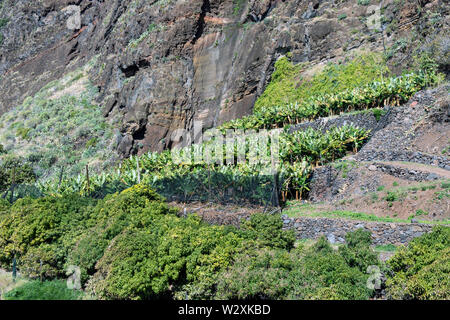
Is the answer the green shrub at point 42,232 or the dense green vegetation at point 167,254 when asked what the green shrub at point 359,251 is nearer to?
the dense green vegetation at point 167,254

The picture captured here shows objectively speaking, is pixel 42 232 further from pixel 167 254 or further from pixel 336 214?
pixel 336 214

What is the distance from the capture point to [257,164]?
25.3 meters

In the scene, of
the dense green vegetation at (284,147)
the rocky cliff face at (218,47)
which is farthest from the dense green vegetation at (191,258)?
the rocky cliff face at (218,47)

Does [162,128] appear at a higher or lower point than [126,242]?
higher

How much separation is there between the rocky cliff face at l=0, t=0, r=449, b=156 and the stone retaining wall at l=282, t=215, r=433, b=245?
20058mm

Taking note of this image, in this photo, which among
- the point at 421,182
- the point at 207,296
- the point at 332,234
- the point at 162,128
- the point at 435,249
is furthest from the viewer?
the point at 162,128

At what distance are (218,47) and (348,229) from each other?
32718 millimetres

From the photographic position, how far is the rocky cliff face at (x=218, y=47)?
35.1m

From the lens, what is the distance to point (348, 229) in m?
16.4

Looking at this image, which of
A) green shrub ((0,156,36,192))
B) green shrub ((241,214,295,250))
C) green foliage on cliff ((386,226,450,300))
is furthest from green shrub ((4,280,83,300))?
green shrub ((0,156,36,192))

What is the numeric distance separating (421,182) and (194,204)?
11087 mm

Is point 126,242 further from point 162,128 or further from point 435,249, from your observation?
point 162,128

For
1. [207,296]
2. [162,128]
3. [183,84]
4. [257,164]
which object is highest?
[183,84]

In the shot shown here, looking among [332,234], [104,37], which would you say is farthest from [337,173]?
[104,37]
